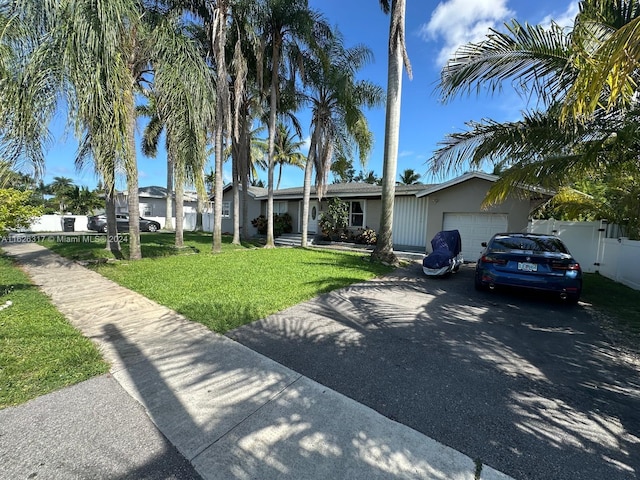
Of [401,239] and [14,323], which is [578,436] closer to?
[14,323]

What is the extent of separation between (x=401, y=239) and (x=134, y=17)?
1311cm

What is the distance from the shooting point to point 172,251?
40.2 ft

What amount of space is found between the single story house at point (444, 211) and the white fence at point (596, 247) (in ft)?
3.28

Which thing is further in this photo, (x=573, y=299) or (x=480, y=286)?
(x=480, y=286)

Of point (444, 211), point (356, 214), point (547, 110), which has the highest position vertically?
point (547, 110)

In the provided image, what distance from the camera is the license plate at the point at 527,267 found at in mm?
5803

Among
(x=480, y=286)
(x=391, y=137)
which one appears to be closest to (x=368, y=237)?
(x=391, y=137)

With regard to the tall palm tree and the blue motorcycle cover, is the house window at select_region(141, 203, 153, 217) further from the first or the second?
the blue motorcycle cover

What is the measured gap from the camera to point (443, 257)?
27.5 feet

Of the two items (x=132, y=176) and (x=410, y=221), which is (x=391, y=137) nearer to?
(x=410, y=221)

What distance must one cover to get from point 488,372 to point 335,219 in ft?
42.9

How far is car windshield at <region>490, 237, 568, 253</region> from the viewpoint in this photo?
19.9 feet

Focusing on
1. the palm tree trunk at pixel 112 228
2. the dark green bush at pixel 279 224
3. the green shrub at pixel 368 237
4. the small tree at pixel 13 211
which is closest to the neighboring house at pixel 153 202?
the dark green bush at pixel 279 224

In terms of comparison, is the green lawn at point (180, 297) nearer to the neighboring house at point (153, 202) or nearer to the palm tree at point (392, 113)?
the palm tree at point (392, 113)
